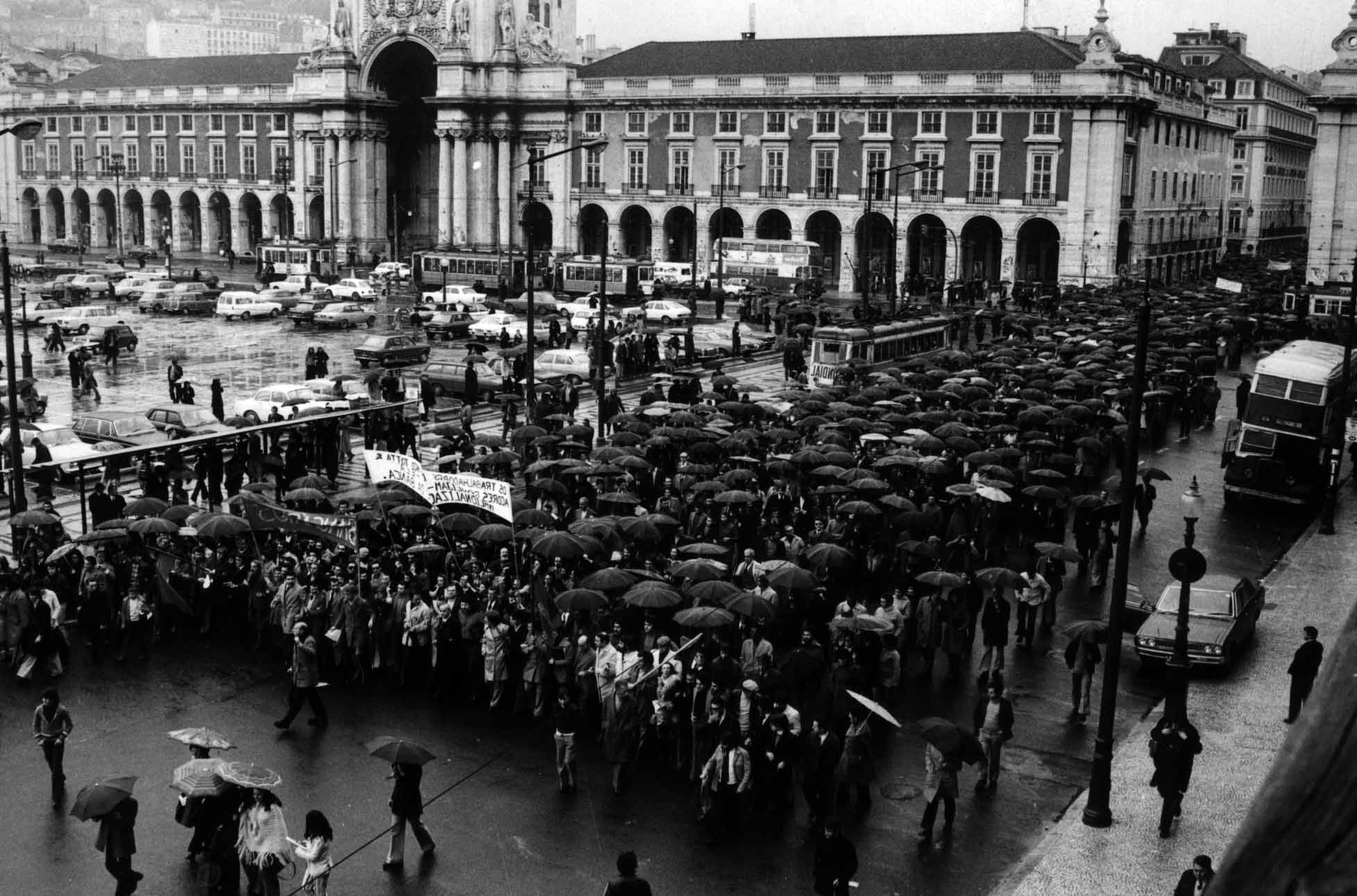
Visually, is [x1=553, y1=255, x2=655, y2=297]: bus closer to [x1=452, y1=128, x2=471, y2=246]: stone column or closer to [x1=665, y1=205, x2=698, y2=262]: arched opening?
[x1=665, y1=205, x2=698, y2=262]: arched opening

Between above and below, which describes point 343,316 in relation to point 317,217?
below

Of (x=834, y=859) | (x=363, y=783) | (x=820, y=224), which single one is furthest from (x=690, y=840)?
(x=820, y=224)

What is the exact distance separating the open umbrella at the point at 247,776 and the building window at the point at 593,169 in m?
83.8

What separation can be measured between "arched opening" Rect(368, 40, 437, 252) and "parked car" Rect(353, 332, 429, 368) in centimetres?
5028

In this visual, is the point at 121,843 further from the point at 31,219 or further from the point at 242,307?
the point at 31,219

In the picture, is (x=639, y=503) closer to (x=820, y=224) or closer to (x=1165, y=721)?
(x=1165, y=721)

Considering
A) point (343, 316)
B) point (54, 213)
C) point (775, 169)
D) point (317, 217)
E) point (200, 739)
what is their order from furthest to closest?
point (54, 213) < point (317, 217) < point (775, 169) < point (343, 316) < point (200, 739)

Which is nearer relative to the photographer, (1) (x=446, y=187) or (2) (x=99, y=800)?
(2) (x=99, y=800)

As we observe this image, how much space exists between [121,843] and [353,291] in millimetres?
67881

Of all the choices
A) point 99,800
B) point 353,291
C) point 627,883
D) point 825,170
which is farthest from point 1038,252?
point 99,800

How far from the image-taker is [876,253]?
88.6 m

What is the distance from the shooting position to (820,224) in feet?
295

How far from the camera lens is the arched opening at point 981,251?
8481 centimetres

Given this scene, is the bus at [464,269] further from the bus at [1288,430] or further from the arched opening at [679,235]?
the bus at [1288,430]
